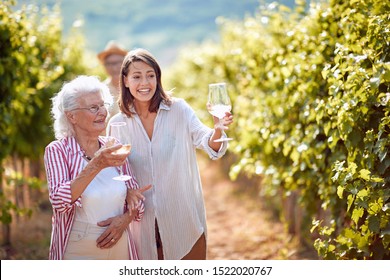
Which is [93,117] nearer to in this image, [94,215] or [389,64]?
[94,215]

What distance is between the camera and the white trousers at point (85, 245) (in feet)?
10.2

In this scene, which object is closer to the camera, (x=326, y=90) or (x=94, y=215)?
(x=94, y=215)

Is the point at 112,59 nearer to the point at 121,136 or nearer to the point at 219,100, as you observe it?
the point at 121,136

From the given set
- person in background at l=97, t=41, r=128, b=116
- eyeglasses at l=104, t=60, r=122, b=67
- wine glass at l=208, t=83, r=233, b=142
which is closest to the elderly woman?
wine glass at l=208, t=83, r=233, b=142

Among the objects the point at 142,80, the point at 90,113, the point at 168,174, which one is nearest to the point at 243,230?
the point at 168,174

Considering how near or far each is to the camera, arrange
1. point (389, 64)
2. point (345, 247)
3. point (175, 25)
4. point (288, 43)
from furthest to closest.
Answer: point (175, 25) → point (288, 43) → point (345, 247) → point (389, 64)

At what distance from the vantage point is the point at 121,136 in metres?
3.42

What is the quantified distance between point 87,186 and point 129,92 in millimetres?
743

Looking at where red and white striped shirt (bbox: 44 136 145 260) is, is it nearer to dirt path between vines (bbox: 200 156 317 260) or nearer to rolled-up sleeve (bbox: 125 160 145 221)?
rolled-up sleeve (bbox: 125 160 145 221)

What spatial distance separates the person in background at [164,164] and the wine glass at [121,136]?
5 cm

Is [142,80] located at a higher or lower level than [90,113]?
higher
